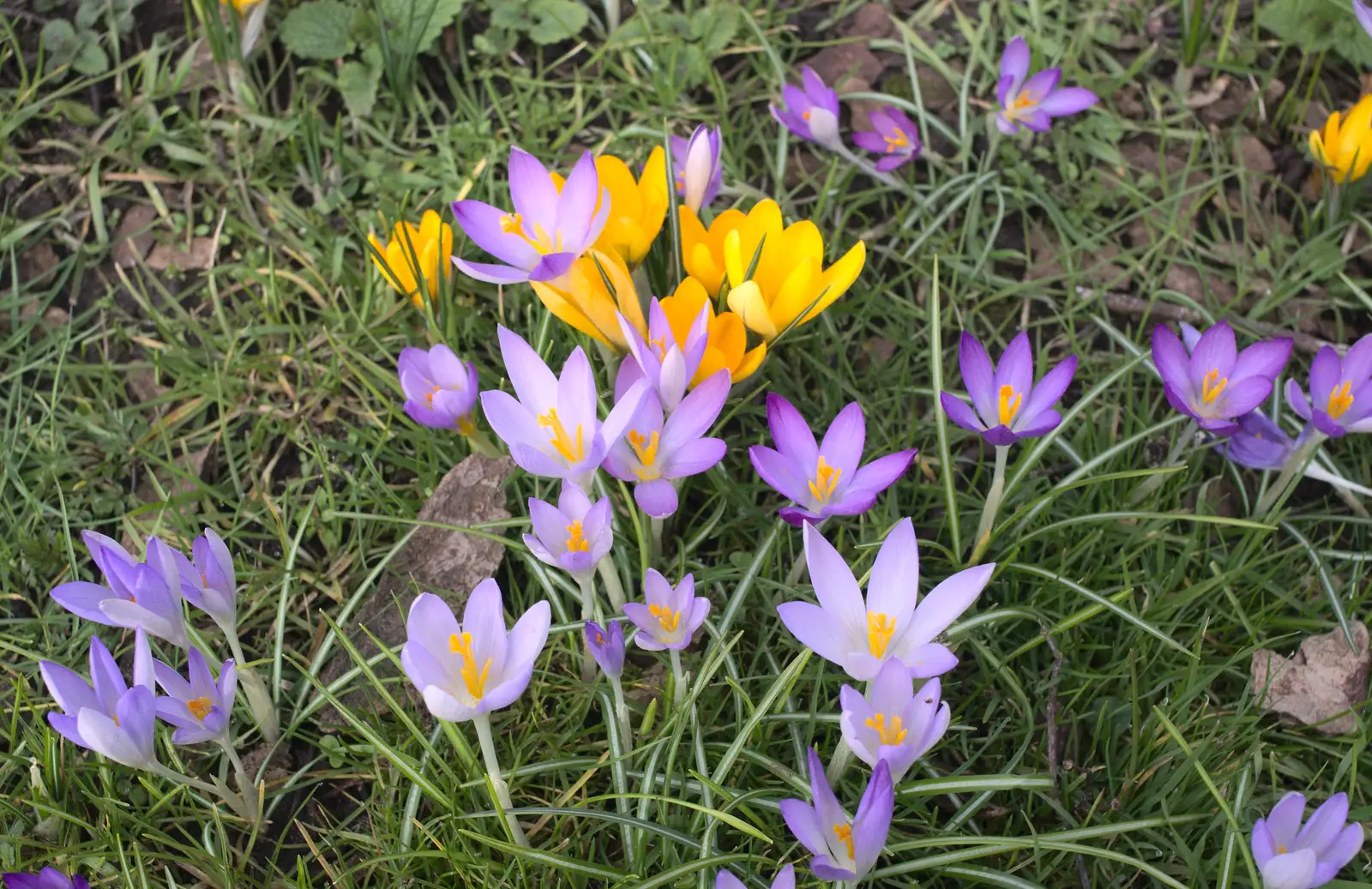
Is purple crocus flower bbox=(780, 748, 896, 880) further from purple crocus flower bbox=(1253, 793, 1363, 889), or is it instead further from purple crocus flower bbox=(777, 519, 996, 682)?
purple crocus flower bbox=(1253, 793, 1363, 889)

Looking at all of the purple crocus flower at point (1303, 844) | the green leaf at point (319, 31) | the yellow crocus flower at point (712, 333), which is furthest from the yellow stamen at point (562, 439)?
the green leaf at point (319, 31)

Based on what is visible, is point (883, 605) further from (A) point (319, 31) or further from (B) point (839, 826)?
(A) point (319, 31)

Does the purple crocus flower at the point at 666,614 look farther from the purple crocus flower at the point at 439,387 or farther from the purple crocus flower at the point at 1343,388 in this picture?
the purple crocus flower at the point at 1343,388

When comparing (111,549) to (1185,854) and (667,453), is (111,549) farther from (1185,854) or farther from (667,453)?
(1185,854)

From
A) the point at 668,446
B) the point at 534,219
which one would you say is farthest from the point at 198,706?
the point at 534,219

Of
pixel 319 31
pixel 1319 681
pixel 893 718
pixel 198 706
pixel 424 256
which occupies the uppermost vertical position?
pixel 319 31

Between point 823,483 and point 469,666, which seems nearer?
point 469,666

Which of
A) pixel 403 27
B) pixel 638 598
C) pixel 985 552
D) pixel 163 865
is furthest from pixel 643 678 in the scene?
pixel 403 27
